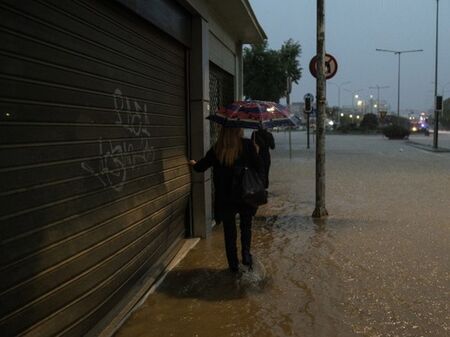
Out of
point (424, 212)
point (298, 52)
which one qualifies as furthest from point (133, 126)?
point (298, 52)

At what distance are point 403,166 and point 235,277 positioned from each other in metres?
15.5

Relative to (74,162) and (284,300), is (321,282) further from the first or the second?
(74,162)

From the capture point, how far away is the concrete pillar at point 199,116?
25.2 ft

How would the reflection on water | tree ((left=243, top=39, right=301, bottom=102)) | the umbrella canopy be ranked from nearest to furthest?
the reflection on water, the umbrella canopy, tree ((left=243, top=39, right=301, bottom=102))

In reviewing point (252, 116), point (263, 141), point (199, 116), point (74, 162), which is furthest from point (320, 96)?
point (74, 162)

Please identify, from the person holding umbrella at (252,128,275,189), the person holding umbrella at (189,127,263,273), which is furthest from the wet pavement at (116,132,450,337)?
the person holding umbrella at (252,128,275,189)

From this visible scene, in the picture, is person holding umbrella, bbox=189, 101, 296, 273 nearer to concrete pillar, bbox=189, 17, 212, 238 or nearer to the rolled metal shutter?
the rolled metal shutter

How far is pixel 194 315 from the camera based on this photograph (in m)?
4.76

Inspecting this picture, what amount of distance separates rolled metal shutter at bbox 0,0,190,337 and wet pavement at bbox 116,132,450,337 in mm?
607

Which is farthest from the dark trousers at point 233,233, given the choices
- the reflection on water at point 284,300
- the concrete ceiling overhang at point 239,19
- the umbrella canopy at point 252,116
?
the concrete ceiling overhang at point 239,19

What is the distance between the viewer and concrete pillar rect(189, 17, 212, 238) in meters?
7.68

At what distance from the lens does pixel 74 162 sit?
3.71m

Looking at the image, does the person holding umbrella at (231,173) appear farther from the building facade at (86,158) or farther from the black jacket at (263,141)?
the black jacket at (263,141)

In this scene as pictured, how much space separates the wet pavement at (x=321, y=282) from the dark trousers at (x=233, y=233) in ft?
0.67
